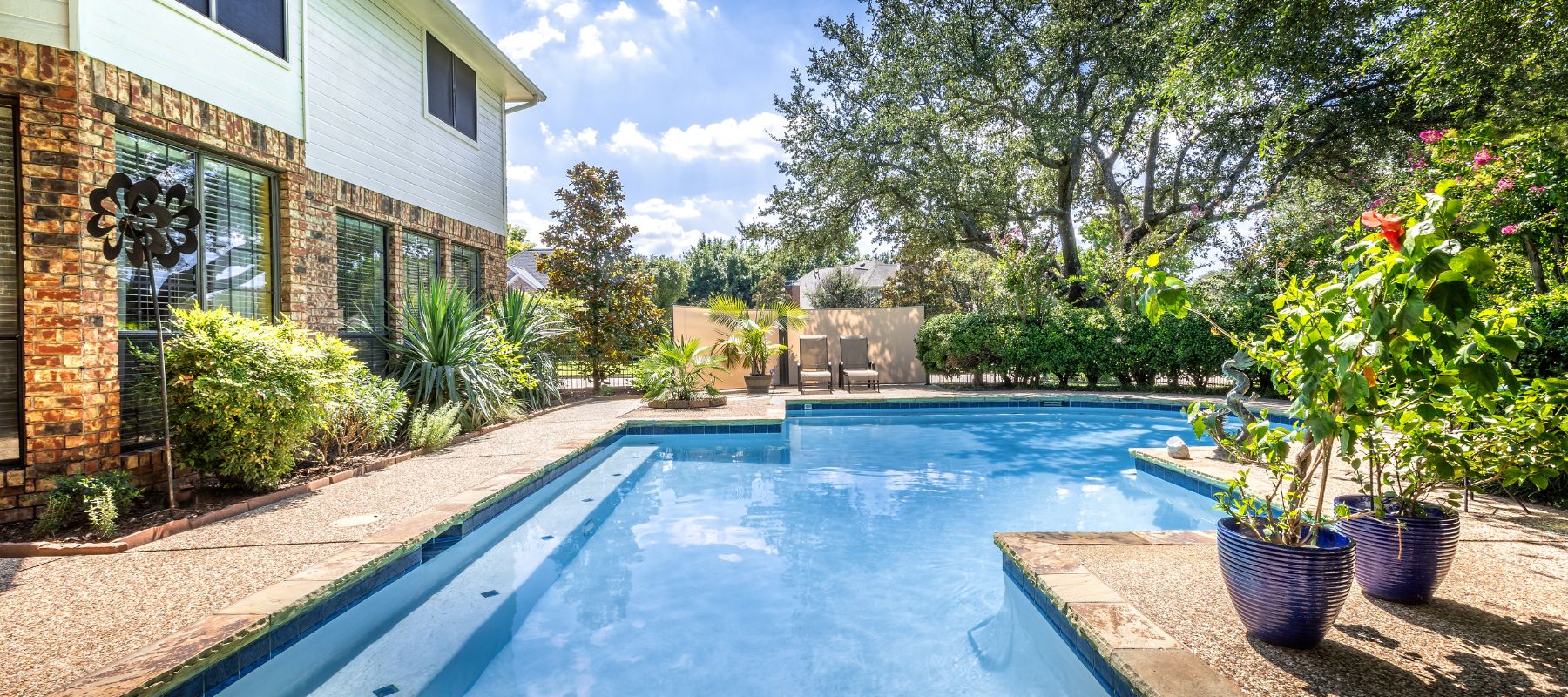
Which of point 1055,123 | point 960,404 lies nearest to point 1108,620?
point 960,404

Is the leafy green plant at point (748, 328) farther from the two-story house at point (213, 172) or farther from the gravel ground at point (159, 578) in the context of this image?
the gravel ground at point (159, 578)

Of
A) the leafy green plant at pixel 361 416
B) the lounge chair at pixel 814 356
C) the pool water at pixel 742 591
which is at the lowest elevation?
the pool water at pixel 742 591

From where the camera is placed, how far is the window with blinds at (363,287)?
7.03 meters

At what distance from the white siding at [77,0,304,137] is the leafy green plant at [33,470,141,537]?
2.59 m

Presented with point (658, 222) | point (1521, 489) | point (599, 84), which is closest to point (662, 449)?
point (1521, 489)

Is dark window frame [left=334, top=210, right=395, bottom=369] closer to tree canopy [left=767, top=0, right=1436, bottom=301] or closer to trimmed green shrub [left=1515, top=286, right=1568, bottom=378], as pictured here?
tree canopy [left=767, top=0, right=1436, bottom=301]

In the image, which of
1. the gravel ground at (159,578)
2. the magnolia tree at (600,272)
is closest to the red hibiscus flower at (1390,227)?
the gravel ground at (159,578)

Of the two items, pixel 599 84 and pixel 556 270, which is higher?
pixel 599 84

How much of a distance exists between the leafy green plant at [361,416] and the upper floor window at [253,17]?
9.55 ft

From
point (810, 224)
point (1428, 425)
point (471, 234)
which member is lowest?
point (1428, 425)

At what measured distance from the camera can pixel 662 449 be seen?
8.09 meters

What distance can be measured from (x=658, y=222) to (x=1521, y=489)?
39664mm

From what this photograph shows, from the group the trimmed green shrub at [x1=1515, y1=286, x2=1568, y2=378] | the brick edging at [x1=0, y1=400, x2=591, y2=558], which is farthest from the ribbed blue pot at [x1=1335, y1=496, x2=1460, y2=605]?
the brick edging at [x1=0, y1=400, x2=591, y2=558]

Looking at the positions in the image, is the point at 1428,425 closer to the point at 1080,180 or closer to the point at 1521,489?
the point at 1521,489
